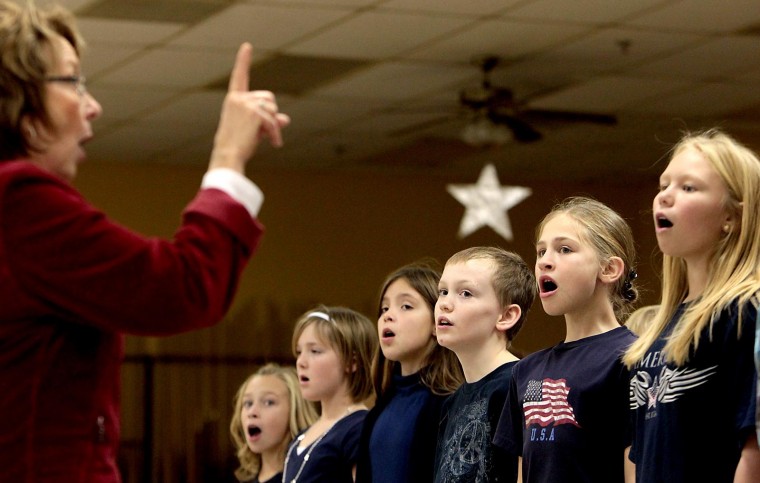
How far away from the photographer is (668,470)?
2.17 metres

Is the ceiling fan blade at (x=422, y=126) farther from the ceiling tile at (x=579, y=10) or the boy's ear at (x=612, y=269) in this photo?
the boy's ear at (x=612, y=269)

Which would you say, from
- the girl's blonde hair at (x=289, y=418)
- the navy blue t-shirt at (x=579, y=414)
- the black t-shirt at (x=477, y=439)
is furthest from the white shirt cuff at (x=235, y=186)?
the girl's blonde hair at (x=289, y=418)

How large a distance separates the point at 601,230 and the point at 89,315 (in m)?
1.53

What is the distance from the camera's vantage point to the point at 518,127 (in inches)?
270

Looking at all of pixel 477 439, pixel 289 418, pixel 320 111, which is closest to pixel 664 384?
pixel 477 439

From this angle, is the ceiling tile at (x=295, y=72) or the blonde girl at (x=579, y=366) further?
the ceiling tile at (x=295, y=72)

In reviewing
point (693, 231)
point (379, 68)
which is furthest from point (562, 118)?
point (693, 231)

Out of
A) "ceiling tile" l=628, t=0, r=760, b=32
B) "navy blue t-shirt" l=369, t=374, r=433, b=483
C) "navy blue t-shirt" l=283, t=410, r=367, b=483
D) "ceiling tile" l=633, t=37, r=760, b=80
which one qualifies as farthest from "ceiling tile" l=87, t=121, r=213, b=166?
"navy blue t-shirt" l=369, t=374, r=433, b=483

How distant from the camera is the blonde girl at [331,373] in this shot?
371cm

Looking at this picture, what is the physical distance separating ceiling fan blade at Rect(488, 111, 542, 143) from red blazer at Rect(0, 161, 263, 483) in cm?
535

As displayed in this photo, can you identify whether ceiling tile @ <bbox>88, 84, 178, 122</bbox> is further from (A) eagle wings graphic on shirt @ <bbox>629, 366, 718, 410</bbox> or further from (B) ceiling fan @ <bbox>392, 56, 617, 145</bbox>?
(A) eagle wings graphic on shirt @ <bbox>629, 366, 718, 410</bbox>

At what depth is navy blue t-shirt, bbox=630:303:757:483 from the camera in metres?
2.12

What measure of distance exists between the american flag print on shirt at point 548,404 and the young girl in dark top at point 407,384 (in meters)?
0.59

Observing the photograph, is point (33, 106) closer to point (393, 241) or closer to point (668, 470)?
point (668, 470)
